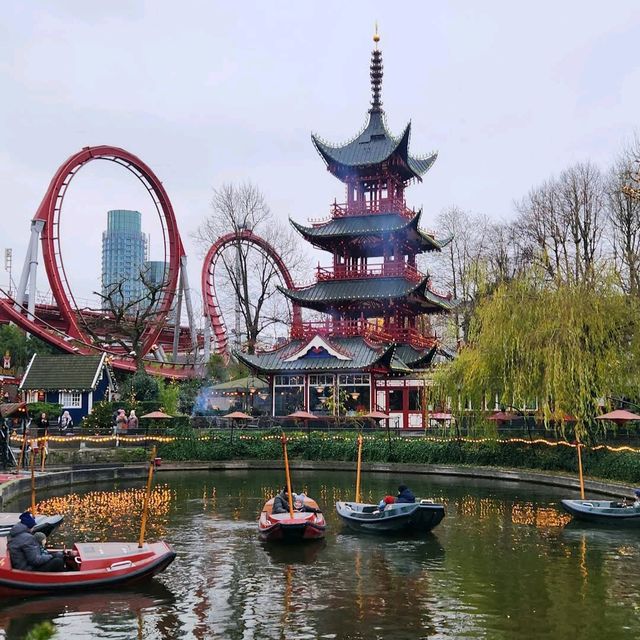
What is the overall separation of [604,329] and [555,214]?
793 inches

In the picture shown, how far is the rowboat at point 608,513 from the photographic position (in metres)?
22.3

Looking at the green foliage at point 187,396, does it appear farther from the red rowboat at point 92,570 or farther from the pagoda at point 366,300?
the red rowboat at point 92,570

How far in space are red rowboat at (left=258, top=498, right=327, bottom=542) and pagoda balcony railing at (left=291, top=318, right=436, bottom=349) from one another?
26.3 meters

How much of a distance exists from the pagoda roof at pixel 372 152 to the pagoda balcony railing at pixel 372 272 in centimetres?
666

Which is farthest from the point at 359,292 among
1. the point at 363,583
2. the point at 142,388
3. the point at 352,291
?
the point at 363,583

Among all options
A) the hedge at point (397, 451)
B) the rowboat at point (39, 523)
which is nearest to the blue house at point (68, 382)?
the hedge at point (397, 451)

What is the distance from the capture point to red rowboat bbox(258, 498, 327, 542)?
2056 cm

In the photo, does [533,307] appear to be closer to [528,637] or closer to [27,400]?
[528,637]

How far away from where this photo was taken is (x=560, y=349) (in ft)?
102

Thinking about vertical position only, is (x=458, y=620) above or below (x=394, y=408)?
below

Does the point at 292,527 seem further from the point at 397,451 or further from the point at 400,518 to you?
the point at 397,451

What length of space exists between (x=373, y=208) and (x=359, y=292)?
6311mm

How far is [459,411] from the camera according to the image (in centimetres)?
3578

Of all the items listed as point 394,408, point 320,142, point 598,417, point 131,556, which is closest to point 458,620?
point 131,556
